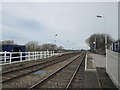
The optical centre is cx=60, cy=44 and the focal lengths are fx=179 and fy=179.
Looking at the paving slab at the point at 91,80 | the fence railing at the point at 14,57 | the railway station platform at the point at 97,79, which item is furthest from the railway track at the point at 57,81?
the fence railing at the point at 14,57

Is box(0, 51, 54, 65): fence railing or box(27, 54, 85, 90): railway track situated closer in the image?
box(27, 54, 85, 90): railway track

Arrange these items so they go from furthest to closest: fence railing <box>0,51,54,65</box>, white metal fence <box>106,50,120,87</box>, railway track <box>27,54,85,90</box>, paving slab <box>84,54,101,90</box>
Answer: fence railing <box>0,51,54,65</box>
paving slab <box>84,54,101,90</box>
railway track <box>27,54,85,90</box>
white metal fence <box>106,50,120,87</box>

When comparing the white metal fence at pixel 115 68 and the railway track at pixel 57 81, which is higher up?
the white metal fence at pixel 115 68

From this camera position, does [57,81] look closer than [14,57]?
Yes

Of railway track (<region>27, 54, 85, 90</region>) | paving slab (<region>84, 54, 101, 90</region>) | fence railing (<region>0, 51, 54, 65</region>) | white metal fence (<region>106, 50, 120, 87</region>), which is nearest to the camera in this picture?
white metal fence (<region>106, 50, 120, 87</region>)

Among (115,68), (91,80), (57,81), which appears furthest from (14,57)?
(115,68)

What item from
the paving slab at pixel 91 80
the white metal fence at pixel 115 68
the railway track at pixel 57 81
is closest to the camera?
the white metal fence at pixel 115 68

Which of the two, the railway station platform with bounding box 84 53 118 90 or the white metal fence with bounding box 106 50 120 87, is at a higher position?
the white metal fence with bounding box 106 50 120 87

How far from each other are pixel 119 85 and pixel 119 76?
16.5 inches

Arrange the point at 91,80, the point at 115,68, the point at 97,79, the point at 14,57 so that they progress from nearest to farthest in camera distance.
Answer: the point at 115,68, the point at 91,80, the point at 97,79, the point at 14,57

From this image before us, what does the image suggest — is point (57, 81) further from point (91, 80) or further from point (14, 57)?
point (14, 57)

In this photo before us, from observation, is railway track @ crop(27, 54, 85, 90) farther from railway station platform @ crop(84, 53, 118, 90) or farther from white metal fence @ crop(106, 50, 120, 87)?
white metal fence @ crop(106, 50, 120, 87)

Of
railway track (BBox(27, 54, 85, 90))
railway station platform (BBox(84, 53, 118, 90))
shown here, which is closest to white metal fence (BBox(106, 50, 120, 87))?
railway station platform (BBox(84, 53, 118, 90))

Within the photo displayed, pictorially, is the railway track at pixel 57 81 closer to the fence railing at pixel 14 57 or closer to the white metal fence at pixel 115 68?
the white metal fence at pixel 115 68
